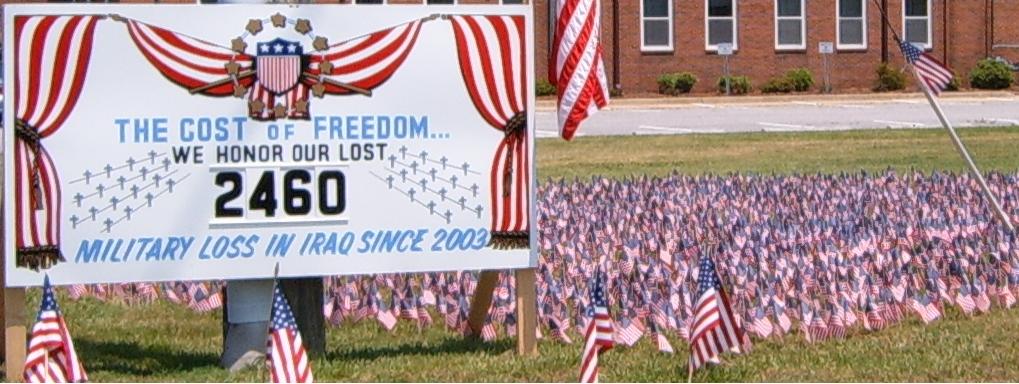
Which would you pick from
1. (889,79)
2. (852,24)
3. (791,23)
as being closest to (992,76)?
(889,79)

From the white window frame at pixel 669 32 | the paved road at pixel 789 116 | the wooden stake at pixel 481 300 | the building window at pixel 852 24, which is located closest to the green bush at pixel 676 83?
the white window frame at pixel 669 32

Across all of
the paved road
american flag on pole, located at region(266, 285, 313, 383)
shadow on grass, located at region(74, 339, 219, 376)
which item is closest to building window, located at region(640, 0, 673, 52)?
the paved road

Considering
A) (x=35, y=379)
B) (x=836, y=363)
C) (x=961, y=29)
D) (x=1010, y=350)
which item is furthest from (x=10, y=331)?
(x=961, y=29)

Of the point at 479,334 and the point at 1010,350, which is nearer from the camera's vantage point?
the point at 1010,350

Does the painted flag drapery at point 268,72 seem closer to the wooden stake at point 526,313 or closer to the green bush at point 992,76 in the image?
the wooden stake at point 526,313

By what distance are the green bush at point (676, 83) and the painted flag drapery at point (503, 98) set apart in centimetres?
3708

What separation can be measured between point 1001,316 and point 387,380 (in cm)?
318

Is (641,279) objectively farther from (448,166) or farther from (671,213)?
(671,213)

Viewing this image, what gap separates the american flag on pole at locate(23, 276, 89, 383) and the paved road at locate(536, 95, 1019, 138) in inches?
765

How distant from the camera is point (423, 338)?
8.79 m

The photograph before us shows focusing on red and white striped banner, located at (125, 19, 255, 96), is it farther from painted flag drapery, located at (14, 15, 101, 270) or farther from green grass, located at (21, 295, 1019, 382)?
green grass, located at (21, 295, 1019, 382)

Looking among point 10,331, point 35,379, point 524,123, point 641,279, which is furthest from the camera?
point 641,279

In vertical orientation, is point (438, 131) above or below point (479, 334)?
above

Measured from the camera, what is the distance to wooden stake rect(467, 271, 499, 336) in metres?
8.34
